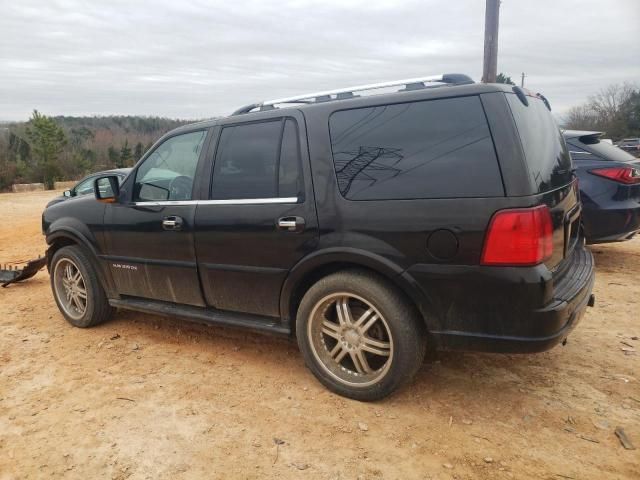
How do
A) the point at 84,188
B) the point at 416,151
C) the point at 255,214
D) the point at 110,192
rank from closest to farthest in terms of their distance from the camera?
the point at 416,151 < the point at 255,214 < the point at 110,192 < the point at 84,188

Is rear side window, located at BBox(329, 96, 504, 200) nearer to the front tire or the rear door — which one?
the rear door

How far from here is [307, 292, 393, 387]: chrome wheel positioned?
298 cm

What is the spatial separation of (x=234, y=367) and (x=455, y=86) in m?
2.48

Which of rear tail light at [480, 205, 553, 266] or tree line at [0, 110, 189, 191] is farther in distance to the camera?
tree line at [0, 110, 189, 191]

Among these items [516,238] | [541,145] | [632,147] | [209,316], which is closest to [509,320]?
[516,238]

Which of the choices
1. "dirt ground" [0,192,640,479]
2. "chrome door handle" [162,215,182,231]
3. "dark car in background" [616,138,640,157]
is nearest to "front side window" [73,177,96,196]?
"dirt ground" [0,192,640,479]

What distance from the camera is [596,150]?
5867mm

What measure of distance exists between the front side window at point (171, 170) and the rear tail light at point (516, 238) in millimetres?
2235

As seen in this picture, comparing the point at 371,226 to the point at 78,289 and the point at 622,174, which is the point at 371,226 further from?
the point at 622,174

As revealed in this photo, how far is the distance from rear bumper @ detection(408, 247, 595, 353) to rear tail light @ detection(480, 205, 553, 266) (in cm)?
10

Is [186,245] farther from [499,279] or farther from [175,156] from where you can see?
[499,279]

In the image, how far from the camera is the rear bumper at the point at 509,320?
99.4 inches

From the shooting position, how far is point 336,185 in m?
2.99

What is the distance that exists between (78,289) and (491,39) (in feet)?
25.1
